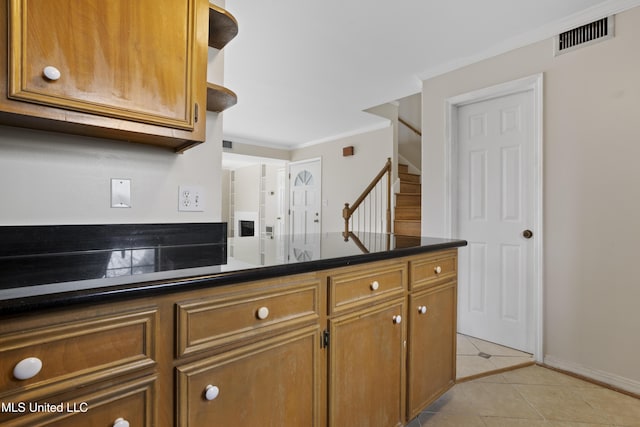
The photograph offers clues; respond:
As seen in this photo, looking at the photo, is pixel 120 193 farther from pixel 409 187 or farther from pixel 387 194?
pixel 409 187

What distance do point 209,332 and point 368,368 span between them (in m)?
0.73

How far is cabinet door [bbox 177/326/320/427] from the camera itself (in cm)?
83

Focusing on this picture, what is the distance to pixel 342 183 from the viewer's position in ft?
18.7

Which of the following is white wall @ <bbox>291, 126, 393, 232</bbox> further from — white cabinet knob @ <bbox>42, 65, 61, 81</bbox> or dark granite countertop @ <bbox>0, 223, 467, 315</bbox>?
Result: white cabinet knob @ <bbox>42, 65, 61, 81</bbox>

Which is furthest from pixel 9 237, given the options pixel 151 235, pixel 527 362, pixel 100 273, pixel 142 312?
pixel 527 362

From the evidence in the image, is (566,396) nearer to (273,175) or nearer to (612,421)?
(612,421)

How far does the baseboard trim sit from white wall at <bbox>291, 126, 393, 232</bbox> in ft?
11.0

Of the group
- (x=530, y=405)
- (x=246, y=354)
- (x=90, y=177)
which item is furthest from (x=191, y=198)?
(x=530, y=405)

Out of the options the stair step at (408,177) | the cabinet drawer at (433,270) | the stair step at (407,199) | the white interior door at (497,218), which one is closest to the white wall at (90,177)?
the cabinet drawer at (433,270)

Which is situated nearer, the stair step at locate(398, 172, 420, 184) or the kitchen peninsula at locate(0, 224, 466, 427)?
the kitchen peninsula at locate(0, 224, 466, 427)

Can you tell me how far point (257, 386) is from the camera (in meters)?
0.96

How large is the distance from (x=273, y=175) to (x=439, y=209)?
5.02 meters

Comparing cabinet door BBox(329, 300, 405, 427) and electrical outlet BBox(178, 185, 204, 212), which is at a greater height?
electrical outlet BBox(178, 185, 204, 212)

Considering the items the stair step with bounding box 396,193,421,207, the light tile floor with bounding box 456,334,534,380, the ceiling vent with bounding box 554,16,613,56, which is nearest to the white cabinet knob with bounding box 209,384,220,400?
the light tile floor with bounding box 456,334,534,380
